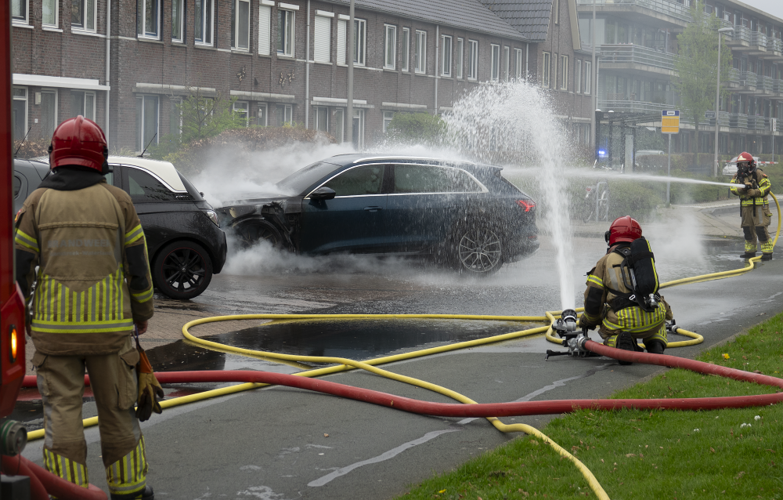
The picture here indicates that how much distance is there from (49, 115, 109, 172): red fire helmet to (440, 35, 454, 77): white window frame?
39247 millimetres

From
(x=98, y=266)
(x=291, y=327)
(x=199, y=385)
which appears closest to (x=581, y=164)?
(x=291, y=327)

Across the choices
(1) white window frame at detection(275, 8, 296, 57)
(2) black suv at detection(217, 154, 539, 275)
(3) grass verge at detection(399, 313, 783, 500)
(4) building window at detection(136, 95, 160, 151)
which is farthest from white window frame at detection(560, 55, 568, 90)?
(3) grass verge at detection(399, 313, 783, 500)

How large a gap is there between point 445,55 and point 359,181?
3114 cm

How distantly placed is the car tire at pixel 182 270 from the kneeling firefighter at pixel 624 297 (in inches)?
188

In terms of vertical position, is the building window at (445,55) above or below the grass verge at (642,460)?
above

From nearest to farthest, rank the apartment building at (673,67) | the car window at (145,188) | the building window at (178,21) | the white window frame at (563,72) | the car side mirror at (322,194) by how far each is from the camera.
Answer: the car window at (145,188) < the car side mirror at (322,194) < the building window at (178,21) < the white window frame at (563,72) < the apartment building at (673,67)

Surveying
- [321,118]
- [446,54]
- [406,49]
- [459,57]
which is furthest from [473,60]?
[321,118]

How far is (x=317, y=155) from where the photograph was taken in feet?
62.7

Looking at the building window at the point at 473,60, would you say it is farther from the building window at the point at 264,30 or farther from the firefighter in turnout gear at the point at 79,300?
the firefighter in turnout gear at the point at 79,300

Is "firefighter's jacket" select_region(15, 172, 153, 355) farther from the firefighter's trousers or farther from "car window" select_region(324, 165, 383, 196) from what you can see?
"car window" select_region(324, 165, 383, 196)

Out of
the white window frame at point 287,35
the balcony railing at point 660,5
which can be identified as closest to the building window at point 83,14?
the white window frame at point 287,35

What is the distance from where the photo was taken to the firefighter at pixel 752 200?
15.8 meters

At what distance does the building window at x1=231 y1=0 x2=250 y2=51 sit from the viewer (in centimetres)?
3219

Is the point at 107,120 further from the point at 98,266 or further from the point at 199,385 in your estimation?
the point at 98,266
